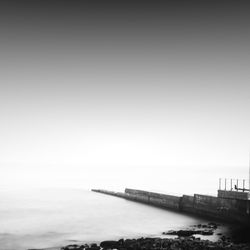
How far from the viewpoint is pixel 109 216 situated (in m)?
32.8

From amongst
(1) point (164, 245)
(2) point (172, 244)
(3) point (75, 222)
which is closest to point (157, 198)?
(3) point (75, 222)

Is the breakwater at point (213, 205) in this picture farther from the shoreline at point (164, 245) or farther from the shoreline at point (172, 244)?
the shoreline at point (164, 245)

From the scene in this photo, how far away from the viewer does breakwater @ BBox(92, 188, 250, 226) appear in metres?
25.4

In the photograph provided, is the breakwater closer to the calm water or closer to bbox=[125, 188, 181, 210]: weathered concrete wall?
bbox=[125, 188, 181, 210]: weathered concrete wall

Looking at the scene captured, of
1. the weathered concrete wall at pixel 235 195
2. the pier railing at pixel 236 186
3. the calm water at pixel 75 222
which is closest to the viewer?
the calm water at pixel 75 222

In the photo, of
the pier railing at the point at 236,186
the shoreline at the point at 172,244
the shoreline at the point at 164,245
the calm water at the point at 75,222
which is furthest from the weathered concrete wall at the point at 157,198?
the shoreline at the point at 164,245

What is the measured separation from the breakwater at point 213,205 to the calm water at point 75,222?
159 cm

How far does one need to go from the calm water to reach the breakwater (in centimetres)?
159

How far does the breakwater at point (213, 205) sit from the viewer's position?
25.4 metres

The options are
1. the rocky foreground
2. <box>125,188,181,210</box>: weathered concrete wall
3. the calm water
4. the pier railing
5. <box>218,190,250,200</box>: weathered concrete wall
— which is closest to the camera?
the rocky foreground

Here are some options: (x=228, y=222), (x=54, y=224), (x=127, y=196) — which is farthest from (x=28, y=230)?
(x=127, y=196)

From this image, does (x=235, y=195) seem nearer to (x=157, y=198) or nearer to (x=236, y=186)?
(x=236, y=186)

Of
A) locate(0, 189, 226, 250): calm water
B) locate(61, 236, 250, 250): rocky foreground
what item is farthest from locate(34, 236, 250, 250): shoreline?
locate(0, 189, 226, 250): calm water

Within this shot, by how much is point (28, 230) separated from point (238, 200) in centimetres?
1752
